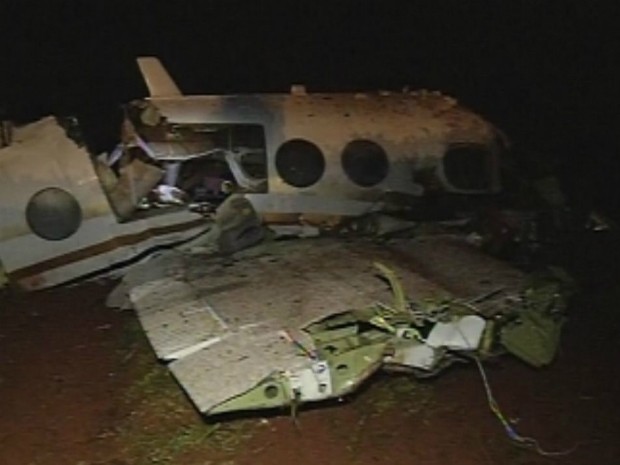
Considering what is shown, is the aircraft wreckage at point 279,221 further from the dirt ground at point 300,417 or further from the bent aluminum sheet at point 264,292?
the dirt ground at point 300,417

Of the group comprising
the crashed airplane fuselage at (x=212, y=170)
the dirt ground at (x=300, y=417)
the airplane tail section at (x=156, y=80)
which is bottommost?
the dirt ground at (x=300, y=417)

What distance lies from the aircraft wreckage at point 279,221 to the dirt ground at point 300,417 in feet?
0.82

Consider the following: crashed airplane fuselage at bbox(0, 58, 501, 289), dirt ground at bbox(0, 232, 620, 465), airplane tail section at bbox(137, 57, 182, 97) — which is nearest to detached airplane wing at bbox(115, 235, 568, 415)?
dirt ground at bbox(0, 232, 620, 465)

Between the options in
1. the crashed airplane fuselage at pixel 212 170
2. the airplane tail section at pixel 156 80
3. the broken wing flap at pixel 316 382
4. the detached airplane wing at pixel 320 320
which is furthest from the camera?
the airplane tail section at pixel 156 80

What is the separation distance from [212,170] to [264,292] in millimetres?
1557

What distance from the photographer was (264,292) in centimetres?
574

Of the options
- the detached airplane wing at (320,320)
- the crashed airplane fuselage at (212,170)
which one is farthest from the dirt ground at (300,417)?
the crashed airplane fuselage at (212,170)

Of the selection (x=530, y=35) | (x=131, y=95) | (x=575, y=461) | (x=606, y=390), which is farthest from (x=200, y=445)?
(x=530, y=35)

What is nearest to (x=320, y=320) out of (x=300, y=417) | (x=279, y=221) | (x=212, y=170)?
(x=300, y=417)

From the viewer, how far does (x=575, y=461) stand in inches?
195

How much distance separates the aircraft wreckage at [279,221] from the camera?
542cm

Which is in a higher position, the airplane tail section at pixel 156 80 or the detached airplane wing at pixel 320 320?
the airplane tail section at pixel 156 80

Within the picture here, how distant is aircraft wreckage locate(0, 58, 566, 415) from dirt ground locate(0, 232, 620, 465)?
25cm

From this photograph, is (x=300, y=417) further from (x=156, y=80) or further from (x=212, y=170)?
(x=156, y=80)
